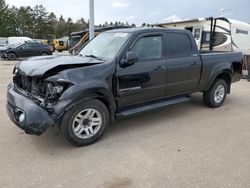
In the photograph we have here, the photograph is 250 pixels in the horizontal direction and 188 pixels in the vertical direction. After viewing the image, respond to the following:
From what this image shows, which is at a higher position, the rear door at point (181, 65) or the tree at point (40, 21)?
the tree at point (40, 21)

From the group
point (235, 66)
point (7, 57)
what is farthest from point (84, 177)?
point (7, 57)

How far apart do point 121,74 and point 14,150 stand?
6.61ft

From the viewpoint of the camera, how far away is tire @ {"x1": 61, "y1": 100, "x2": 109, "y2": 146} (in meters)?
3.79

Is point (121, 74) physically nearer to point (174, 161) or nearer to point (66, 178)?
point (174, 161)

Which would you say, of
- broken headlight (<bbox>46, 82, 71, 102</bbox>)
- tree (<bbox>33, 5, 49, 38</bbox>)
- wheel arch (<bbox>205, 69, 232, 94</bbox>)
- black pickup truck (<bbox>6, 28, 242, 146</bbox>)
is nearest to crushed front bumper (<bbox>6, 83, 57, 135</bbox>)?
black pickup truck (<bbox>6, 28, 242, 146</bbox>)

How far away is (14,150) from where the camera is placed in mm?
3893

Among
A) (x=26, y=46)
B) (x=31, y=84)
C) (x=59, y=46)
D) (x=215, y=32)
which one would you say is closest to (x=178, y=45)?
(x=31, y=84)

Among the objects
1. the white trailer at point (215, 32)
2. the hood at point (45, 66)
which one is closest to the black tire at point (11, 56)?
the white trailer at point (215, 32)

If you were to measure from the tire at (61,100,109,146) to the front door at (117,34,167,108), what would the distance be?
1.48 ft

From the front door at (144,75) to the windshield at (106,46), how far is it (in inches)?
10.5

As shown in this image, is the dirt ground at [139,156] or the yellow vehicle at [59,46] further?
the yellow vehicle at [59,46]

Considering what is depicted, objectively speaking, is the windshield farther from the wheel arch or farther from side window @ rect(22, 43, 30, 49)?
side window @ rect(22, 43, 30, 49)

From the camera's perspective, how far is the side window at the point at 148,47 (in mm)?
4641

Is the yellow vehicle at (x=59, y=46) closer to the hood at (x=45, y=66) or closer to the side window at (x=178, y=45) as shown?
the side window at (x=178, y=45)
